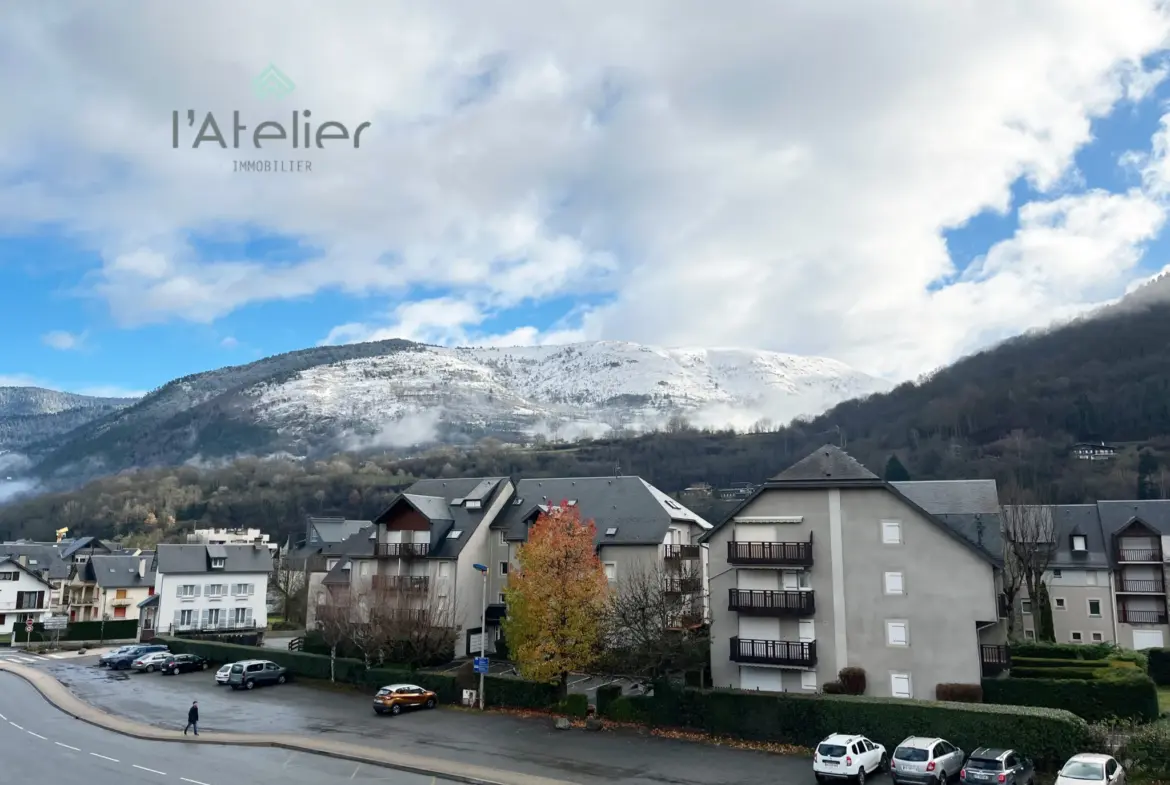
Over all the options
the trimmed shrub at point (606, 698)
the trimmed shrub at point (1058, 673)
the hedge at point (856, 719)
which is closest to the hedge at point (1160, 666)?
the trimmed shrub at point (1058, 673)

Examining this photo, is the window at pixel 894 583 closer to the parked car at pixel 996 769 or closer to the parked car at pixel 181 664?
the parked car at pixel 996 769

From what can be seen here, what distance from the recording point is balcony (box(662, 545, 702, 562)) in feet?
180

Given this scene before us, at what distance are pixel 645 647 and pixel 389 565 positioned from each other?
92.2ft

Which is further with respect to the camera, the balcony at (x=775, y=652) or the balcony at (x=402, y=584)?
the balcony at (x=402, y=584)

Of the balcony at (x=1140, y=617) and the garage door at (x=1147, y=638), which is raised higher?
the balcony at (x=1140, y=617)

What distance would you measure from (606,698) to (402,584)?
20076 mm

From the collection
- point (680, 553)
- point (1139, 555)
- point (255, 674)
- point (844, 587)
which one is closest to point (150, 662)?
→ point (255, 674)

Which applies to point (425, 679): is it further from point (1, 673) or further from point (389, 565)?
point (1, 673)

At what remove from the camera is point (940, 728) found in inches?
1243

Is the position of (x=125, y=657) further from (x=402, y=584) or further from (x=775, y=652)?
(x=775, y=652)

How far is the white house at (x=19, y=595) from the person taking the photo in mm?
93312

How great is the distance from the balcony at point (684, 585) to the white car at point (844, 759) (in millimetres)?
17583

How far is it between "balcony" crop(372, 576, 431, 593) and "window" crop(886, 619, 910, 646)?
31.0m

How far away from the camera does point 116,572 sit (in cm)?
9656
